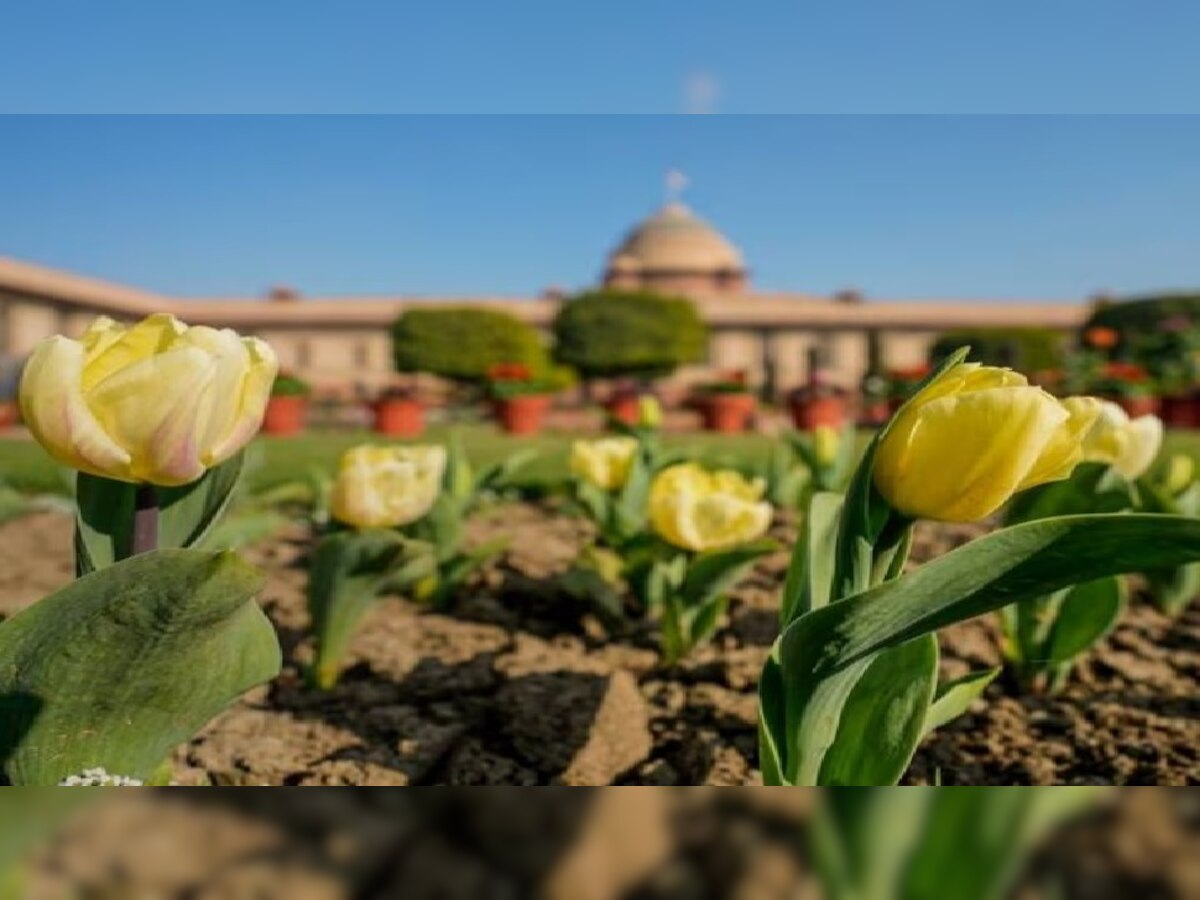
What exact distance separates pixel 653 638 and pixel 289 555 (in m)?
0.90

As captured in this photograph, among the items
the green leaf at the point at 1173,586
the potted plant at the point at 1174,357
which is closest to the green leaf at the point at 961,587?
the green leaf at the point at 1173,586

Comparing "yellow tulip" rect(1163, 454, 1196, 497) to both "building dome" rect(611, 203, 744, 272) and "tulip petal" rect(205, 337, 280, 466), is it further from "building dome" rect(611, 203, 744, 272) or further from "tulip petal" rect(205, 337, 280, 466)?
"building dome" rect(611, 203, 744, 272)

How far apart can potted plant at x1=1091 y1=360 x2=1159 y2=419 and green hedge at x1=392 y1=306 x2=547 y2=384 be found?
7194 millimetres

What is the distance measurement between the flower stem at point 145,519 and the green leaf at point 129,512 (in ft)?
0.11

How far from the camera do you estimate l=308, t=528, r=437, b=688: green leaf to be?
1.00m

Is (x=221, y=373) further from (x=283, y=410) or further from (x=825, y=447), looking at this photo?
(x=283, y=410)

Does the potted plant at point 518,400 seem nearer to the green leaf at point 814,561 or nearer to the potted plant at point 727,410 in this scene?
the potted plant at point 727,410

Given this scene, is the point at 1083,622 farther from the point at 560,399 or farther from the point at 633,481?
the point at 560,399

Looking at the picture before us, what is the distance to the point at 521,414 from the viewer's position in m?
6.99

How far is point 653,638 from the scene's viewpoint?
4.18ft

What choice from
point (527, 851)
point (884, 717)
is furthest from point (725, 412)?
point (527, 851)

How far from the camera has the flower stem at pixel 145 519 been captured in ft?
1.81

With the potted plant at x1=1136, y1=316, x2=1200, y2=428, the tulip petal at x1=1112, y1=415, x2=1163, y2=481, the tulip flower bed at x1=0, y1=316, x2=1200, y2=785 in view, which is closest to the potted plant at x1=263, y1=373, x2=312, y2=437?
the tulip flower bed at x1=0, y1=316, x2=1200, y2=785

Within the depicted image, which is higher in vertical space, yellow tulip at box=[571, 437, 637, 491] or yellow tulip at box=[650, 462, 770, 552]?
yellow tulip at box=[571, 437, 637, 491]
